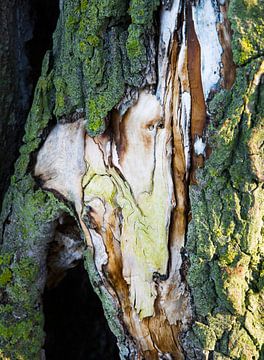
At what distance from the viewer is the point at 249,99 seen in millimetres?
1214

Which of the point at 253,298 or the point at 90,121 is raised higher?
the point at 90,121

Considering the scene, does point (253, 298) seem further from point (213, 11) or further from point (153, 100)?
point (213, 11)

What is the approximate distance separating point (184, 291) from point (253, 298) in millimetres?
168

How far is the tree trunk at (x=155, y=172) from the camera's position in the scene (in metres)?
1.24

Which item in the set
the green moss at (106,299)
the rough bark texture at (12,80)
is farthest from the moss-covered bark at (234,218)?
the rough bark texture at (12,80)

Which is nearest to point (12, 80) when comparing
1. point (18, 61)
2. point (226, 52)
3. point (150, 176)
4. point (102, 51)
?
point (18, 61)

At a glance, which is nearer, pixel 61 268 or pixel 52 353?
Answer: pixel 61 268

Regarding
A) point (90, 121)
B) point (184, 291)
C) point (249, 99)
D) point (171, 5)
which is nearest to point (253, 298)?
point (184, 291)

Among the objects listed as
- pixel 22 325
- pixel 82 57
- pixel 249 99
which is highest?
pixel 82 57

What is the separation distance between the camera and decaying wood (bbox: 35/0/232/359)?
1275mm

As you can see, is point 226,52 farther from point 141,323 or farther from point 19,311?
point 19,311

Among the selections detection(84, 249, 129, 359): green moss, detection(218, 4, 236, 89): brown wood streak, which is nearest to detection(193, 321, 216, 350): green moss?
detection(84, 249, 129, 359): green moss

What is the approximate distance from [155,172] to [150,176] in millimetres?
18

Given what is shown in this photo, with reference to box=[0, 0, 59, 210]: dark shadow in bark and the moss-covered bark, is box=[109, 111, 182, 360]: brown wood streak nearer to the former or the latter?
the moss-covered bark
